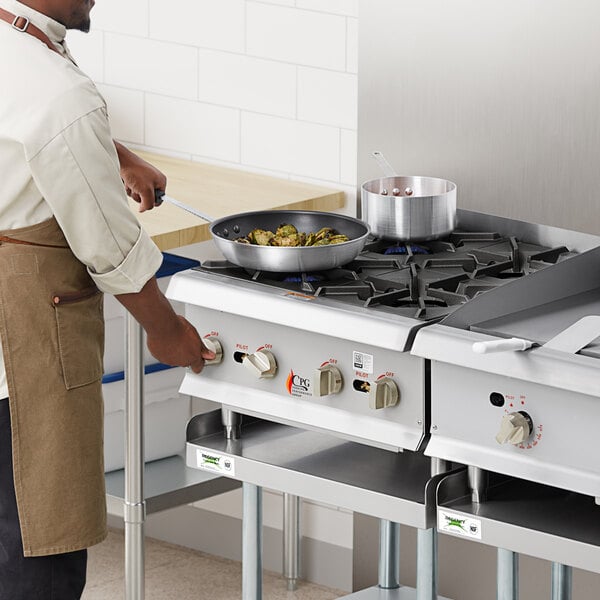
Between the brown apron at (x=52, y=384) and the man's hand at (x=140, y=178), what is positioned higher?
the man's hand at (x=140, y=178)

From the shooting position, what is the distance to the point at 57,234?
2.59 meters

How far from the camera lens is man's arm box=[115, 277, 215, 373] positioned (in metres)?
2.65

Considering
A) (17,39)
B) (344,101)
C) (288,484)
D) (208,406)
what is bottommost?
(208,406)

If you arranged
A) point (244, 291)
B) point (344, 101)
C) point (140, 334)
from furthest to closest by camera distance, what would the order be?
1. point (344, 101)
2. point (140, 334)
3. point (244, 291)

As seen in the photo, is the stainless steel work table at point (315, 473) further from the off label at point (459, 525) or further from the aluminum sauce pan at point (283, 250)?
the aluminum sauce pan at point (283, 250)

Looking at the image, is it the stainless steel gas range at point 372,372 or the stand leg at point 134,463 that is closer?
the stainless steel gas range at point 372,372

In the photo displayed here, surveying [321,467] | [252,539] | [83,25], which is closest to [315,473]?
[321,467]

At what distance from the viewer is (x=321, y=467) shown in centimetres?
279

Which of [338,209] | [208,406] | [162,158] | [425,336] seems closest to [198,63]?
[162,158]

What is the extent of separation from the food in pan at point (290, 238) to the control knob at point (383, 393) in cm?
41

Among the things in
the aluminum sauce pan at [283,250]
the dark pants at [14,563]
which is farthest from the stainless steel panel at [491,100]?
the dark pants at [14,563]

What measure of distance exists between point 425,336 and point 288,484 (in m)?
0.48

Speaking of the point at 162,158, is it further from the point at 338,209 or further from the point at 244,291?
the point at 244,291

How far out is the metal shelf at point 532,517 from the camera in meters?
2.40
